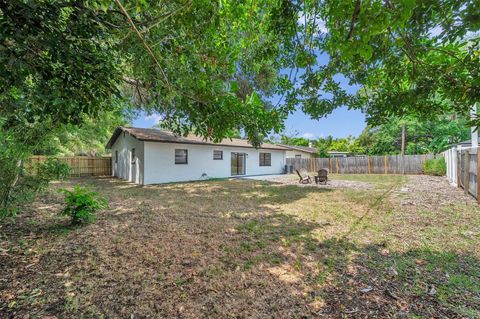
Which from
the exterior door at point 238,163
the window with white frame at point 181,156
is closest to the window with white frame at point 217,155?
the exterior door at point 238,163

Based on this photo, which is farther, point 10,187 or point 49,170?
point 49,170

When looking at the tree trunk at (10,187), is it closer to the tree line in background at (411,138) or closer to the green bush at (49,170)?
the green bush at (49,170)

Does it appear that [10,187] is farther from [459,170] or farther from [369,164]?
[369,164]

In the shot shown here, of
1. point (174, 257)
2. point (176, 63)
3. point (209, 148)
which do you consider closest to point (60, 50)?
point (176, 63)

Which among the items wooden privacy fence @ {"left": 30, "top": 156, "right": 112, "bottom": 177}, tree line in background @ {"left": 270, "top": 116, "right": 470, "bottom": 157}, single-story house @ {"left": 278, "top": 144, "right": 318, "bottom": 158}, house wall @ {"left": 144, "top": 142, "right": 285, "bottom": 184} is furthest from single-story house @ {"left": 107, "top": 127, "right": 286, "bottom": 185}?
tree line in background @ {"left": 270, "top": 116, "right": 470, "bottom": 157}

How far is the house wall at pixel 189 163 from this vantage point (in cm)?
1220

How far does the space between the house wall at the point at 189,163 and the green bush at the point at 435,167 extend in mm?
12362

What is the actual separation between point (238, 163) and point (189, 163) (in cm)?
474

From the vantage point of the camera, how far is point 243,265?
3154 millimetres

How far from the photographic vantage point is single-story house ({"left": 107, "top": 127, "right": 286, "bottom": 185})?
478 inches

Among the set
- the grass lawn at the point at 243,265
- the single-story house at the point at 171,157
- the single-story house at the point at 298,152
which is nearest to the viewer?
the grass lawn at the point at 243,265

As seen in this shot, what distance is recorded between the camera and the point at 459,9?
1.76 metres

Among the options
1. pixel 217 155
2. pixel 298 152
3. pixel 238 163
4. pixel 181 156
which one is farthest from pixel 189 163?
pixel 298 152

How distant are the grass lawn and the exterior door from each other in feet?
37.0
